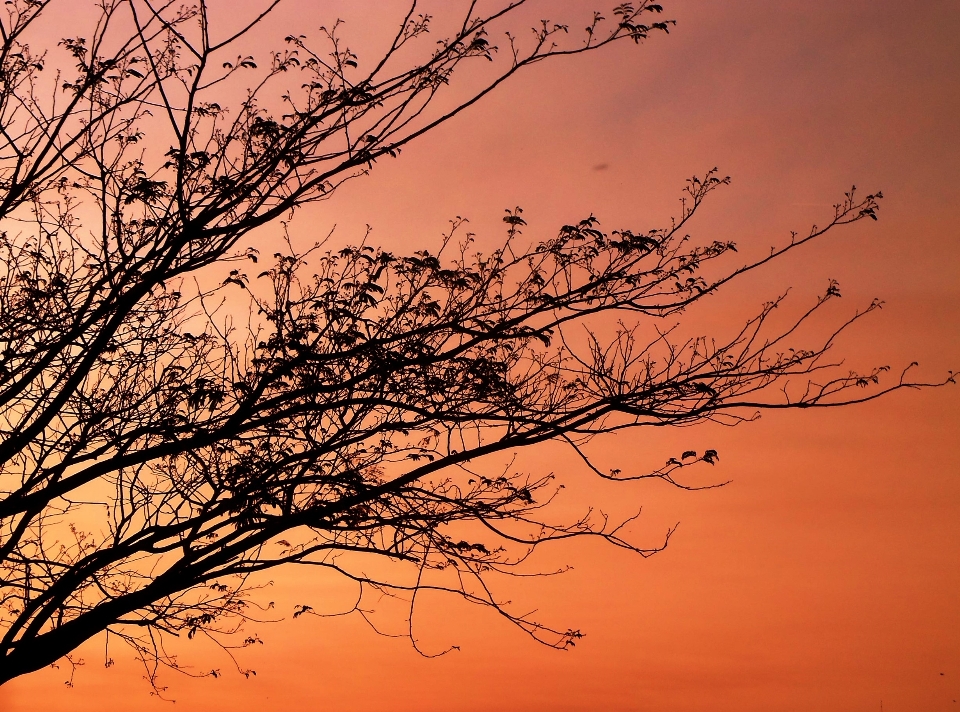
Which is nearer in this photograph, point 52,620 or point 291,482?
point 291,482

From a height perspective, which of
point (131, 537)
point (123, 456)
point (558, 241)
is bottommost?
point (131, 537)

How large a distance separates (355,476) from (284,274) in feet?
7.51

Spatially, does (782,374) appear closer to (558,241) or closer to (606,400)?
(606,400)

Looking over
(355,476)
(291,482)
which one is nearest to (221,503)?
(291,482)

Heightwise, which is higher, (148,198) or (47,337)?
(148,198)

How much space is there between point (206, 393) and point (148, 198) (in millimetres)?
1846

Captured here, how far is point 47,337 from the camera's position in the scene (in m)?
8.74

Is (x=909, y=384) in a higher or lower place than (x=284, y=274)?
lower

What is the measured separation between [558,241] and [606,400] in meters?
1.60

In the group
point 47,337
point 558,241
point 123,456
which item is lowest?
point 123,456

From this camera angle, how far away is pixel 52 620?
9.10m

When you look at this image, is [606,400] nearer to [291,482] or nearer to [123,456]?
[291,482]

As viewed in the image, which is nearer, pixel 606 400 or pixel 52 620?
pixel 606 400

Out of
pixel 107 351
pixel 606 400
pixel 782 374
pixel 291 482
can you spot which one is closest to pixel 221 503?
pixel 291 482
